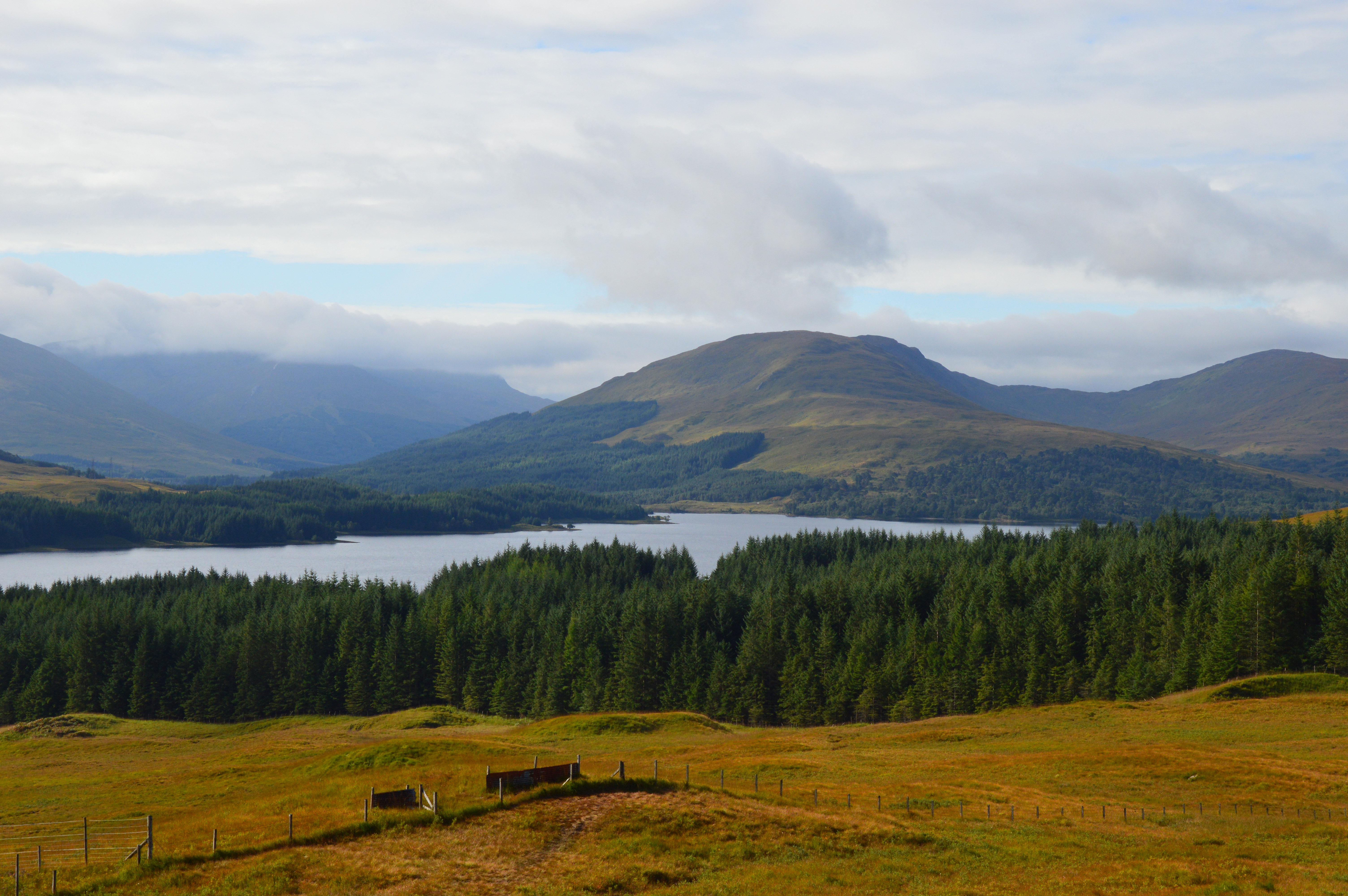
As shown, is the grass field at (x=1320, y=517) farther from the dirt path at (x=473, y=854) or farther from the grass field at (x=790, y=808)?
the dirt path at (x=473, y=854)

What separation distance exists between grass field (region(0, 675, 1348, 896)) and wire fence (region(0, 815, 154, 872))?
1454mm

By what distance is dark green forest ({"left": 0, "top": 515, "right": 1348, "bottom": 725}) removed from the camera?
96.5 meters

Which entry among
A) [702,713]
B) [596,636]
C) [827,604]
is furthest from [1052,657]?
[596,636]

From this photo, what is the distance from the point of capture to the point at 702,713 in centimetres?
10144

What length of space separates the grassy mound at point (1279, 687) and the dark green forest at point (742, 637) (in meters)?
3.75

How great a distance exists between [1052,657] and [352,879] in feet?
284

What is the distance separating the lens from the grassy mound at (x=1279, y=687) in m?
83.7

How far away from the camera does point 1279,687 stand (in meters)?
85.2

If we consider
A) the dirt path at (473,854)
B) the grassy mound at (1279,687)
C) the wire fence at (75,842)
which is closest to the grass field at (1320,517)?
the grassy mound at (1279,687)

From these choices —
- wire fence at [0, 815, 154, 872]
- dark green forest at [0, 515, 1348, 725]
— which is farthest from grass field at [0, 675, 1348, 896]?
dark green forest at [0, 515, 1348, 725]

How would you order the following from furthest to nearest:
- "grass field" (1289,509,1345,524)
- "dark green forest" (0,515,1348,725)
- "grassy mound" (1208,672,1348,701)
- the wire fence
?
"grass field" (1289,509,1345,524), "dark green forest" (0,515,1348,725), "grassy mound" (1208,672,1348,701), the wire fence

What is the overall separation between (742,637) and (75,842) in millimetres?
79355

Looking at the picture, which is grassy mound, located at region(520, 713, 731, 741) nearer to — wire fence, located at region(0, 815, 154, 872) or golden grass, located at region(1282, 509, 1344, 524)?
wire fence, located at region(0, 815, 154, 872)

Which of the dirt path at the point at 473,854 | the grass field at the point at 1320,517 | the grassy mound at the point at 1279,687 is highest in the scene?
the grass field at the point at 1320,517
